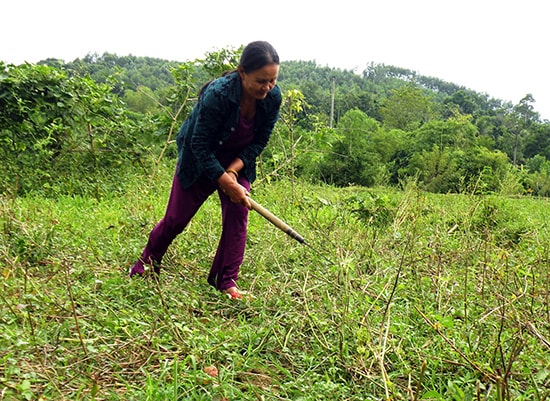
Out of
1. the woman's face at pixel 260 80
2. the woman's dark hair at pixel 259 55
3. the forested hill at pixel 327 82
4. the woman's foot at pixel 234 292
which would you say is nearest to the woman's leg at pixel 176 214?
the woman's foot at pixel 234 292

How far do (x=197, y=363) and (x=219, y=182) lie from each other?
40.8 inches

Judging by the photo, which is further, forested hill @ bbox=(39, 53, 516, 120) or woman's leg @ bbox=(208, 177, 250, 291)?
forested hill @ bbox=(39, 53, 516, 120)

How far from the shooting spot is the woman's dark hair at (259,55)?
238 cm

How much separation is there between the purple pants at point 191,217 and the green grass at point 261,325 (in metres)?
0.14

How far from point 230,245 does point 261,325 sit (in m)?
0.70

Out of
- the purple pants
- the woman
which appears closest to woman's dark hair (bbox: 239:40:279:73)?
the woman

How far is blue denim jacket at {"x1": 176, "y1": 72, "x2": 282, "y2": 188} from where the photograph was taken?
251cm

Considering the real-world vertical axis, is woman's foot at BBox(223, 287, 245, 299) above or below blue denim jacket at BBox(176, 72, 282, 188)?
below

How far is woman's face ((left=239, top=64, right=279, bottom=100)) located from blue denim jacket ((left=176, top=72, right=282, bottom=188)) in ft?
0.17

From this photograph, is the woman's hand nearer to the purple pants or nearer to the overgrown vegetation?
the purple pants

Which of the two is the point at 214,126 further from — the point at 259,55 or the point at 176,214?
the point at 176,214

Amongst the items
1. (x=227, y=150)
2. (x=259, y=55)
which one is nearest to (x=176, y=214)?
(x=227, y=150)

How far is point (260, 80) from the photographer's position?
2439 millimetres

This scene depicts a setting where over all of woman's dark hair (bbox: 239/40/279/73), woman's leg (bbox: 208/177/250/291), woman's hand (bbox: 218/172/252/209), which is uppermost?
woman's dark hair (bbox: 239/40/279/73)
